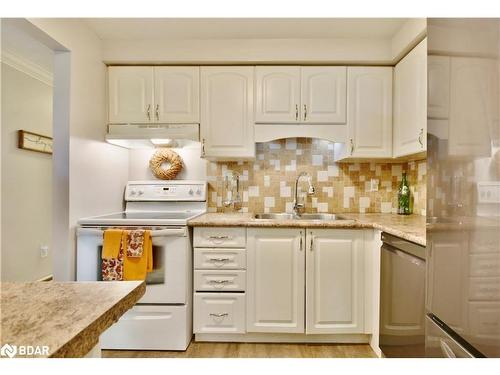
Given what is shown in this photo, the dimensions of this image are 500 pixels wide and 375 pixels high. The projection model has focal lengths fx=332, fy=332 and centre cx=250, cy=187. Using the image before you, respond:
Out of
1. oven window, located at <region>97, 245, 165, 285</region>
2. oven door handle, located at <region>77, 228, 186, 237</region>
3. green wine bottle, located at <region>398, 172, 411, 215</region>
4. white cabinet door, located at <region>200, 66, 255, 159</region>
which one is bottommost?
oven window, located at <region>97, 245, 165, 285</region>

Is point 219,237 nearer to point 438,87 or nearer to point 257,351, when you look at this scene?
point 257,351

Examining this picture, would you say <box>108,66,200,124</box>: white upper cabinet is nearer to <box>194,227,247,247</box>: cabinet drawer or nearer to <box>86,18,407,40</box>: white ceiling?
<box>86,18,407,40</box>: white ceiling

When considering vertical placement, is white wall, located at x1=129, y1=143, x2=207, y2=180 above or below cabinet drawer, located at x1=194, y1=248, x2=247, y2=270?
above

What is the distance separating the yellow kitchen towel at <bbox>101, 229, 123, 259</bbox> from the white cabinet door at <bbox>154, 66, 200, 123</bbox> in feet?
3.01

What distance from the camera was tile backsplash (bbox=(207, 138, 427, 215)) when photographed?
2.79 m

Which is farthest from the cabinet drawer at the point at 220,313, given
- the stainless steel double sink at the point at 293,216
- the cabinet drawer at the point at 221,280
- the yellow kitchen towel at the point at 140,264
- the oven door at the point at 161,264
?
the stainless steel double sink at the point at 293,216

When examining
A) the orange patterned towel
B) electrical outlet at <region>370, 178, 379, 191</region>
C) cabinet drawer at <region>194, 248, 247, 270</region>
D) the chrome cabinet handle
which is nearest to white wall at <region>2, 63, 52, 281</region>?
the orange patterned towel

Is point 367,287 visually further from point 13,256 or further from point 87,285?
point 13,256

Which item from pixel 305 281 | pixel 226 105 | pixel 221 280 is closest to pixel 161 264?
pixel 221 280

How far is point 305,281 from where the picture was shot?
85.9 inches

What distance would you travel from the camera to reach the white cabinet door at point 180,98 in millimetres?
2506

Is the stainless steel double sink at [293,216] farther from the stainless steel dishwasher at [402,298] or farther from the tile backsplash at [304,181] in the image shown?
the stainless steel dishwasher at [402,298]

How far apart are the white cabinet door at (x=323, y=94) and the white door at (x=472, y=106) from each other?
160 cm

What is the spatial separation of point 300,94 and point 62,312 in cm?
223
